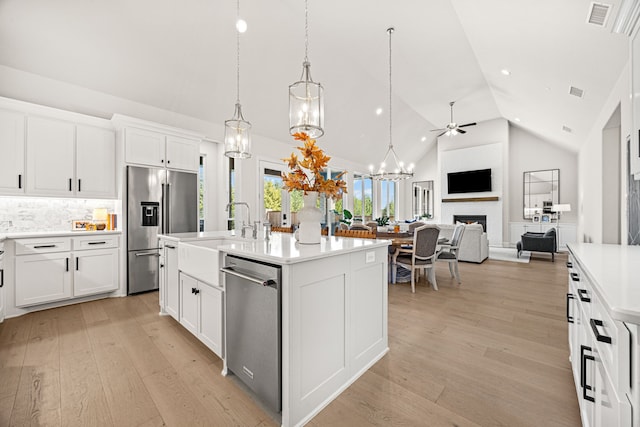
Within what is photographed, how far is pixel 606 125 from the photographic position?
3.88 m

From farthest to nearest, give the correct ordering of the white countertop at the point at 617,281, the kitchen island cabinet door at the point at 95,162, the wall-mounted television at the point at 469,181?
the wall-mounted television at the point at 469,181 < the kitchen island cabinet door at the point at 95,162 < the white countertop at the point at 617,281

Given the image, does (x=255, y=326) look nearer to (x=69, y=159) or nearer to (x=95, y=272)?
(x=95, y=272)

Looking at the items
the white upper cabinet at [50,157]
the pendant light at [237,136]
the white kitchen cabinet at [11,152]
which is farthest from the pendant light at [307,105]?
the white kitchen cabinet at [11,152]

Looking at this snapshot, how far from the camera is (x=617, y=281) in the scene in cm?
99

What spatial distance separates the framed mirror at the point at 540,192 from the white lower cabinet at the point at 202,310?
9.71 meters

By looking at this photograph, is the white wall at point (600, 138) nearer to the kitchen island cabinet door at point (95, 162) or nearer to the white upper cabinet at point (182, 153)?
the white upper cabinet at point (182, 153)

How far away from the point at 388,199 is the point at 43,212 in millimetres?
9319

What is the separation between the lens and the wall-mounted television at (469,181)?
9.05m

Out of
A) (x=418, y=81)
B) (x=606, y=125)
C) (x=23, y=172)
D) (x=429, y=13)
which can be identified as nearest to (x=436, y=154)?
(x=418, y=81)

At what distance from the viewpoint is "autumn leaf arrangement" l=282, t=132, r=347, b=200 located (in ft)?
6.18

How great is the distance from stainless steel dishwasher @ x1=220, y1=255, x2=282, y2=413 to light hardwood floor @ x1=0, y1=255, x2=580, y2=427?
0.17 m

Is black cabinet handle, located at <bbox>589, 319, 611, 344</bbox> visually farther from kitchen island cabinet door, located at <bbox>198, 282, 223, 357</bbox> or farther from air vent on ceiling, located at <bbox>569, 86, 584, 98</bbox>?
air vent on ceiling, located at <bbox>569, 86, 584, 98</bbox>

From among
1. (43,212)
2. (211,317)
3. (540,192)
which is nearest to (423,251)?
(211,317)

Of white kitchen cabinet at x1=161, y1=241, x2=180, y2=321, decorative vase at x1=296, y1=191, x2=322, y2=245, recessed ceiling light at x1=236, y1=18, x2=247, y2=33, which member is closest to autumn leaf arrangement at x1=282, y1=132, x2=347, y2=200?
decorative vase at x1=296, y1=191, x2=322, y2=245
